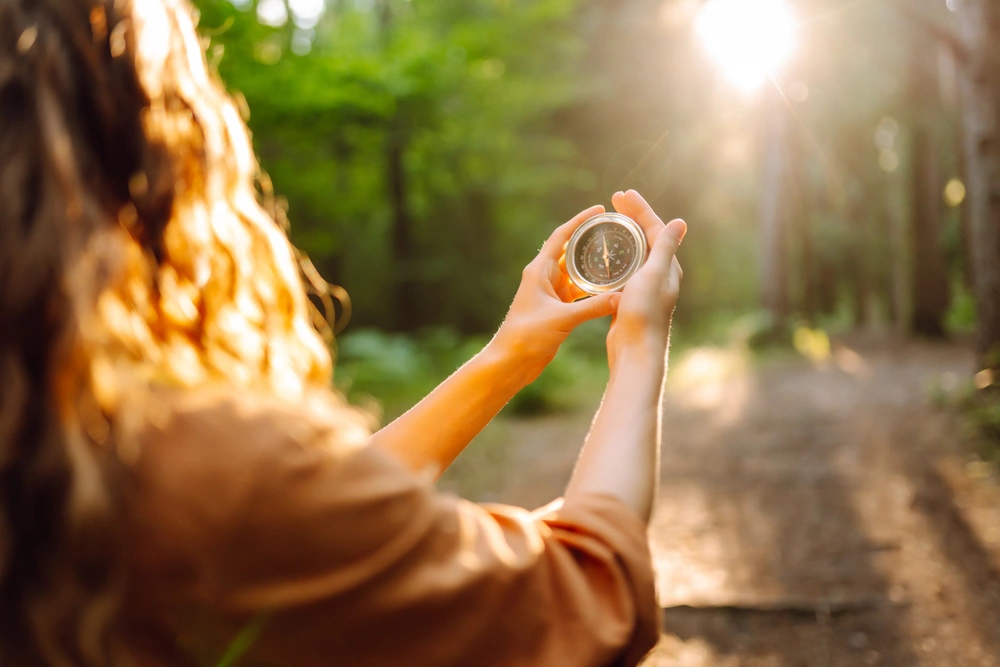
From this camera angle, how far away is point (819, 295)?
30.7 meters

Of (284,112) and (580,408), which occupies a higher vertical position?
(284,112)

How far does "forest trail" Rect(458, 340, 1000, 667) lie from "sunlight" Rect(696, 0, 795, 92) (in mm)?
4205

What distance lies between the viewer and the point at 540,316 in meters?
1.60

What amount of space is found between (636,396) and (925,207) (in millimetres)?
15717

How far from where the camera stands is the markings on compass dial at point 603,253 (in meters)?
1.56

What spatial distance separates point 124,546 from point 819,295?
1281 inches

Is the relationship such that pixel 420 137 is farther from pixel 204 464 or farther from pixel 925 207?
pixel 204 464

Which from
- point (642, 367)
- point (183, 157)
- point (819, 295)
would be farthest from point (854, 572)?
point (819, 295)

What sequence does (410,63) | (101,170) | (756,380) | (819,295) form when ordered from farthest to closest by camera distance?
(819,295)
(756,380)
(410,63)
(101,170)

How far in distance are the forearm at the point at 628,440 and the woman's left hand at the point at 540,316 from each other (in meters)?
0.29

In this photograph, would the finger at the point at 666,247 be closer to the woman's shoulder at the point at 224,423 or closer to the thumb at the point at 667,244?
the thumb at the point at 667,244

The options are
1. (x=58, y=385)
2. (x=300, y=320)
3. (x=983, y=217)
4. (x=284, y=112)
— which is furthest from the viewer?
(x=284, y=112)

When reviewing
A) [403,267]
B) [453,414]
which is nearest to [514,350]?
[453,414]

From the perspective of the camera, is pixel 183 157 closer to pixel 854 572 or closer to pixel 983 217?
pixel 854 572
